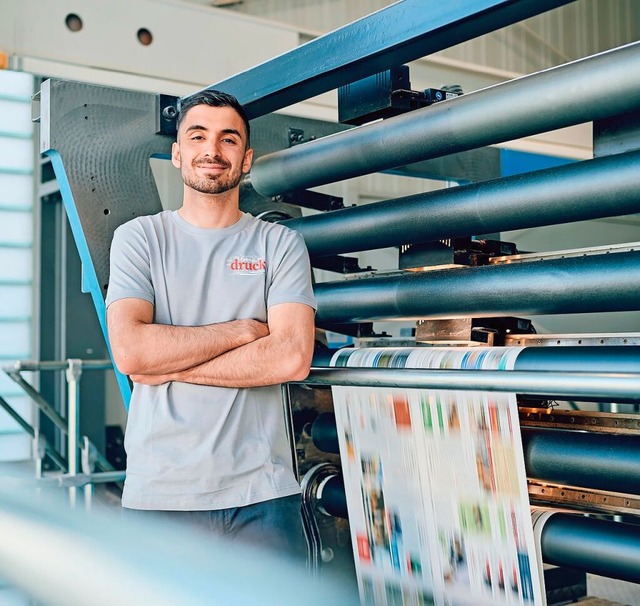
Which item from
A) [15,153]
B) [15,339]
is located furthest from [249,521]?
[15,153]

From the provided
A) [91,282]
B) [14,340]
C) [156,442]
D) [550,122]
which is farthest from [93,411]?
[550,122]

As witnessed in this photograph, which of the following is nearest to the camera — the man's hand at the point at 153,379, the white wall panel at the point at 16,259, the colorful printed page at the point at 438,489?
the colorful printed page at the point at 438,489

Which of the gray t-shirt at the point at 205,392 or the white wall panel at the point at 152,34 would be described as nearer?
the gray t-shirt at the point at 205,392

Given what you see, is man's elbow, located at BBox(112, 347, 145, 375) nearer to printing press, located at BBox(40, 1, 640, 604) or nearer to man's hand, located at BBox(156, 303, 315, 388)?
man's hand, located at BBox(156, 303, 315, 388)

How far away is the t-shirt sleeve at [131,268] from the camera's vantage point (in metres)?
1.73

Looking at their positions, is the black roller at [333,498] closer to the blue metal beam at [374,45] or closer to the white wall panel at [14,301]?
the blue metal beam at [374,45]

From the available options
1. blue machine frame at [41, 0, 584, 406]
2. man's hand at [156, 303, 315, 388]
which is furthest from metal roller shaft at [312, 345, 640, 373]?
blue machine frame at [41, 0, 584, 406]

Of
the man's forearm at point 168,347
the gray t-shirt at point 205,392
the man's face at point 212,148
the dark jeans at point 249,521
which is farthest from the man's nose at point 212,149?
the dark jeans at point 249,521

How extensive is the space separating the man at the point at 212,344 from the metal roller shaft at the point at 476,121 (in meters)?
0.27

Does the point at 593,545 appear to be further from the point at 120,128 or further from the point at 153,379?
the point at 120,128

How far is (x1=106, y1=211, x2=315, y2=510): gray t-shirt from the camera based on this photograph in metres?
1.67

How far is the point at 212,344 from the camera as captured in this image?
1.69 m

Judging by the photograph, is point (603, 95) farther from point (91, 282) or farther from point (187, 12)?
point (187, 12)

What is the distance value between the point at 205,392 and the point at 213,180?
430mm
